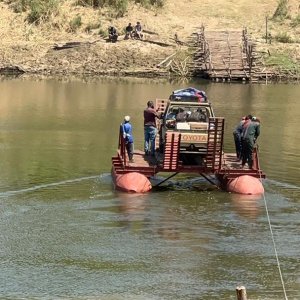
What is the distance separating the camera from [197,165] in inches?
902

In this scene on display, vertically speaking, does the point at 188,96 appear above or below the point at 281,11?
below

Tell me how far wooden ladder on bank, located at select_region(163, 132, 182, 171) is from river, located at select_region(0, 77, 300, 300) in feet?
2.92

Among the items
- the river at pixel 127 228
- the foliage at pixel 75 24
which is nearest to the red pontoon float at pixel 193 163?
the river at pixel 127 228

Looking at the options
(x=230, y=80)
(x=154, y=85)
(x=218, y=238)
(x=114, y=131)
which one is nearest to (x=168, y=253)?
(x=218, y=238)

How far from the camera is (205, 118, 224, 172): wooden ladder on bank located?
21587 millimetres

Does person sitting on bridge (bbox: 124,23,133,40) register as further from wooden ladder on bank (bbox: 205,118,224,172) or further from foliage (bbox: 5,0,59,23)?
wooden ladder on bank (bbox: 205,118,224,172)

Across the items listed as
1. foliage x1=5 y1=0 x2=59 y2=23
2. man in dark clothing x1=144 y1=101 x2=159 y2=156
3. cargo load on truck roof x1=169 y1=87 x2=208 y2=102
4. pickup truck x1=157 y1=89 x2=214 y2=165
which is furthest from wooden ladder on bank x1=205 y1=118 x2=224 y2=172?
foliage x1=5 y1=0 x2=59 y2=23

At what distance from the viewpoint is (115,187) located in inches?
879

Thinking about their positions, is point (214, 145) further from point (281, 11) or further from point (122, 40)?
point (281, 11)

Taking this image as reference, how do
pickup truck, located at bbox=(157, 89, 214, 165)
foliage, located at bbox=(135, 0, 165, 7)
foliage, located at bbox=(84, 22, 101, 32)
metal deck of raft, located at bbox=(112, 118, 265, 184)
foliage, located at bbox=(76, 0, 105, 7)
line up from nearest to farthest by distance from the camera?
metal deck of raft, located at bbox=(112, 118, 265, 184)
pickup truck, located at bbox=(157, 89, 214, 165)
foliage, located at bbox=(84, 22, 101, 32)
foliage, located at bbox=(135, 0, 165, 7)
foliage, located at bbox=(76, 0, 105, 7)

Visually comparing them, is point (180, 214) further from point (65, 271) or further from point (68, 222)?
point (65, 271)

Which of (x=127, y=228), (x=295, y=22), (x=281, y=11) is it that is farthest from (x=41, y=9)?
(x=127, y=228)

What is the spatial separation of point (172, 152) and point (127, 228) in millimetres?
3785

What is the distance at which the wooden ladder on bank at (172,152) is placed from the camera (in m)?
21.7
